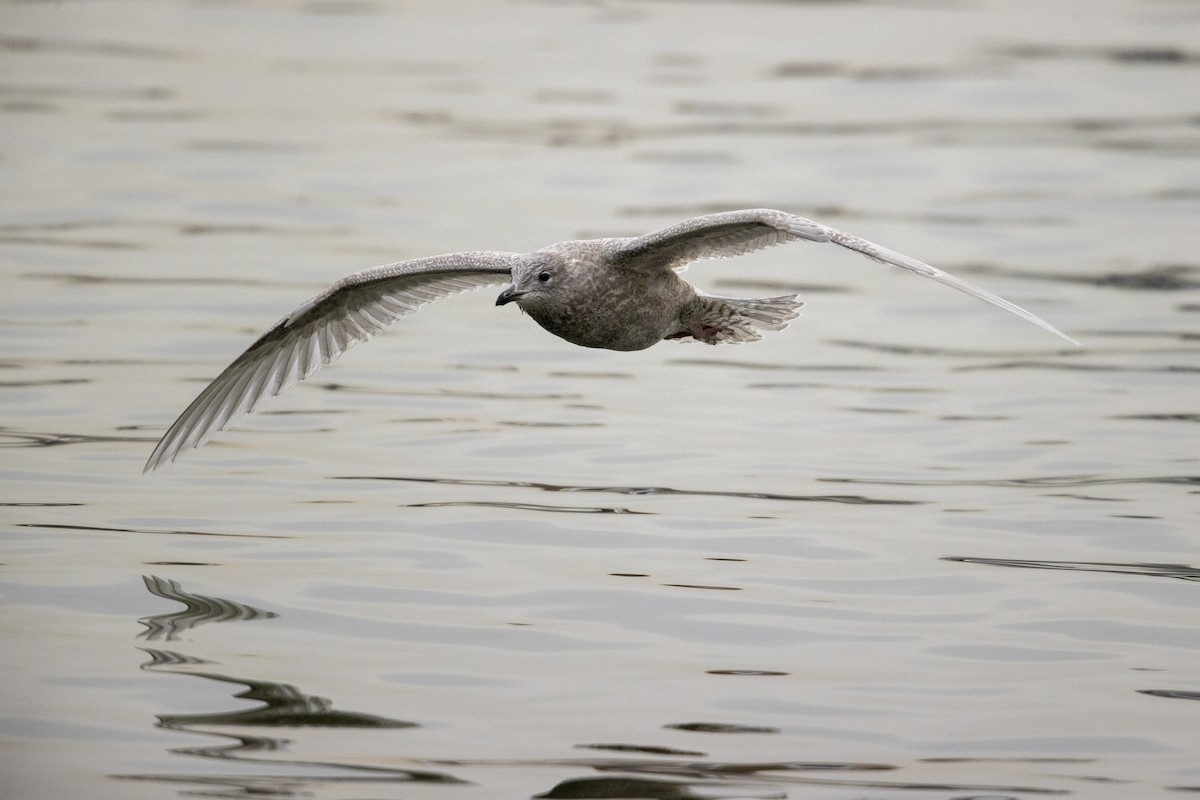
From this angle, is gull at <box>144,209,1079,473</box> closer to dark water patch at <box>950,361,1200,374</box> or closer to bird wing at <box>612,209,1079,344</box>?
bird wing at <box>612,209,1079,344</box>

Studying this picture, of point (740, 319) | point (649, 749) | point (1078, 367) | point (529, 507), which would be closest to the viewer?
point (649, 749)

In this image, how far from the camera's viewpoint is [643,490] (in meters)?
10.5

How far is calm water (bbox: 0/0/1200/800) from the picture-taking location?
23.9 ft

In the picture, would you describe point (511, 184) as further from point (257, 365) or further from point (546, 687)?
point (546, 687)

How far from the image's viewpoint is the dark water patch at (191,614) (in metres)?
8.30

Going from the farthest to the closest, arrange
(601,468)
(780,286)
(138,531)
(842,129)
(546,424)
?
1. (842,129)
2. (780,286)
3. (546,424)
4. (601,468)
5. (138,531)

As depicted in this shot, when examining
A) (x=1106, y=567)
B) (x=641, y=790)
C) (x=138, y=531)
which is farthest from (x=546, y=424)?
(x=641, y=790)

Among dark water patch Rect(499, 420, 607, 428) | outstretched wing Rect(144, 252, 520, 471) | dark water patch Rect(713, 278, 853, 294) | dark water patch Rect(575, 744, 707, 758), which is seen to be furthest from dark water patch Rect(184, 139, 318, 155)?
dark water patch Rect(575, 744, 707, 758)

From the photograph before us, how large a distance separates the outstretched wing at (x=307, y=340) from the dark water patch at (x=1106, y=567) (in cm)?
303

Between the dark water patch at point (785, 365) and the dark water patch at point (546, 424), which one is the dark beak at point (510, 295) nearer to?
the dark water patch at point (546, 424)

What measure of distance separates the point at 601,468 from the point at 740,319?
1340 mm

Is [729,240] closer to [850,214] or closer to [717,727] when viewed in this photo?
[717,727]

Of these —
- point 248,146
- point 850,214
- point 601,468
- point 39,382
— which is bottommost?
point 601,468

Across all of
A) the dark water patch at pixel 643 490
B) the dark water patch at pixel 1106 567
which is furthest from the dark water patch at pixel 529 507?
the dark water patch at pixel 1106 567
